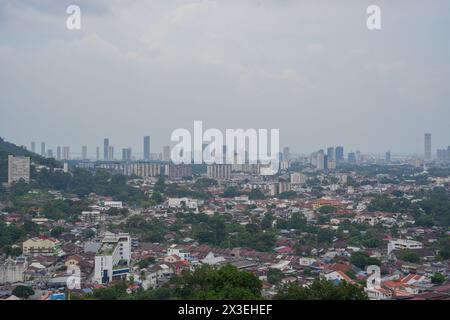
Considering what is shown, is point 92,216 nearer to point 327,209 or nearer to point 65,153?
point 327,209

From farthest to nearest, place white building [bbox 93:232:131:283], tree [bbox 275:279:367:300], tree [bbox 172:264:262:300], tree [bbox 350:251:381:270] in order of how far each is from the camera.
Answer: tree [bbox 350:251:381:270] < white building [bbox 93:232:131:283] < tree [bbox 275:279:367:300] < tree [bbox 172:264:262:300]

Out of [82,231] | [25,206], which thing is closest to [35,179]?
[25,206]

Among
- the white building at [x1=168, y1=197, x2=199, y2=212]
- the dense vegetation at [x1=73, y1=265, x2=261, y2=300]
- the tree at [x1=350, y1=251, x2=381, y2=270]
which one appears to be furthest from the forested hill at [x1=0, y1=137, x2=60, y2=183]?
the dense vegetation at [x1=73, y1=265, x2=261, y2=300]

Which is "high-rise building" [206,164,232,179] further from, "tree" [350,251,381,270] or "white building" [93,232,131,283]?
"tree" [350,251,381,270]

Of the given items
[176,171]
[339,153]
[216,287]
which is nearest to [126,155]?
[176,171]

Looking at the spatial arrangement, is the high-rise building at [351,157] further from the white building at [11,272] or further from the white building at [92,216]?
the white building at [11,272]
